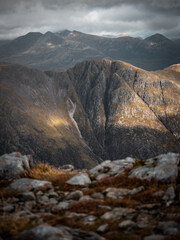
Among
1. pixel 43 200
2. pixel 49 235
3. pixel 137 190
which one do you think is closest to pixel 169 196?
pixel 137 190

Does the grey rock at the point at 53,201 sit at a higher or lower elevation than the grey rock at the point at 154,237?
A: lower

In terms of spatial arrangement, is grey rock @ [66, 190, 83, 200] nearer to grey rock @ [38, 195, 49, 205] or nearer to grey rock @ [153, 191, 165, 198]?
grey rock @ [38, 195, 49, 205]

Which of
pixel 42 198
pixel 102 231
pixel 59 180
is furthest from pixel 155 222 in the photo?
pixel 59 180

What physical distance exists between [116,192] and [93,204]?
2341mm

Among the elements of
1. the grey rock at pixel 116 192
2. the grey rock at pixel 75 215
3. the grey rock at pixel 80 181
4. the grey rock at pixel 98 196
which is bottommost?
the grey rock at pixel 80 181

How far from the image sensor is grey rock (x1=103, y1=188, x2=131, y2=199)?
12.2m

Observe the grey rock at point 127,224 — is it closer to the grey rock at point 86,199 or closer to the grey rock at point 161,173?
the grey rock at point 86,199

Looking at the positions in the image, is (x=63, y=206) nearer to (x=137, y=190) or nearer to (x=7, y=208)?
(x=7, y=208)

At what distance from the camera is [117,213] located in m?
9.59

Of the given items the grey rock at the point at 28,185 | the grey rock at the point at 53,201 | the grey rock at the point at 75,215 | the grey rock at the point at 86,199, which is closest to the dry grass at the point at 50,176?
the grey rock at the point at 28,185

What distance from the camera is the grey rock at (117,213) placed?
9.23 m

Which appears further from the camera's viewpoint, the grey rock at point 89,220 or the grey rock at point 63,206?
the grey rock at point 63,206

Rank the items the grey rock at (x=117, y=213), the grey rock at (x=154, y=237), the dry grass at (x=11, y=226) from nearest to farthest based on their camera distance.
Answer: the grey rock at (x=154, y=237) < the dry grass at (x=11, y=226) < the grey rock at (x=117, y=213)

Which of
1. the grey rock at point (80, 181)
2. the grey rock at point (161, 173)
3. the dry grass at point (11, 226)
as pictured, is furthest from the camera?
the grey rock at point (80, 181)
